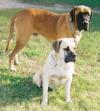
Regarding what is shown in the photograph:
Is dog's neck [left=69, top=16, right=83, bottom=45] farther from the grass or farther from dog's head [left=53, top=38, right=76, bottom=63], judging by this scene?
dog's head [left=53, top=38, right=76, bottom=63]

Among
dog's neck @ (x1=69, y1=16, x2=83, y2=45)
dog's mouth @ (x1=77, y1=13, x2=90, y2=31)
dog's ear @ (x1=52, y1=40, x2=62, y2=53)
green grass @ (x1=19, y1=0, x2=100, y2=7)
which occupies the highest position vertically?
green grass @ (x1=19, y1=0, x2=100, y2=7)

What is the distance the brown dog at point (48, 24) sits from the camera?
321 inches

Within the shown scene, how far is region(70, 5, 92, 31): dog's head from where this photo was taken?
8.08 metres

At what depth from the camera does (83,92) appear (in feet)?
24.4

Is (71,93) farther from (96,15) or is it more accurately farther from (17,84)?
(96,15)

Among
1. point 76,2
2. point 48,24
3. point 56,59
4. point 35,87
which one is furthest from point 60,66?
point 76,2

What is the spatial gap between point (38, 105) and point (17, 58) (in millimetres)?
2143

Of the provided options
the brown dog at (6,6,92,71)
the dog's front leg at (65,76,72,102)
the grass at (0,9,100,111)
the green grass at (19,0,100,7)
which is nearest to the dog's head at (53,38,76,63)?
the dog's front leg at (65,76,72,102)

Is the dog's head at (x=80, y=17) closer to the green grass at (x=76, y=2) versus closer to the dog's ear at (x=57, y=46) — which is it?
the dog's ear at (x=57, y=46)

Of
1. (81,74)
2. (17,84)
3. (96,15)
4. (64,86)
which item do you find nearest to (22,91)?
(17,84)

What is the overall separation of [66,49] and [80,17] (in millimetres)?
1753

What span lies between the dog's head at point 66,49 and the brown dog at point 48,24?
59.8 inches

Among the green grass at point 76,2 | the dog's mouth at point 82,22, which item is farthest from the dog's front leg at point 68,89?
the green grass at point 76,2

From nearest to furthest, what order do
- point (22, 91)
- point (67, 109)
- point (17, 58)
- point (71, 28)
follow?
1. point (67, 109)
2. point (22, 91)
3. point (71, 28)
4. point (17, 58)
